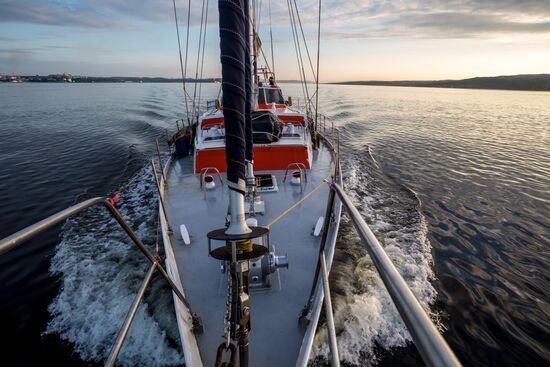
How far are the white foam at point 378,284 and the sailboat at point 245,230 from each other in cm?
121

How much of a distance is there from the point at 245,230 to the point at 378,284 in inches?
199

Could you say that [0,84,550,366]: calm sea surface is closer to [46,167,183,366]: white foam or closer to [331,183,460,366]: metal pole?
[46,167,183,366]: white foam

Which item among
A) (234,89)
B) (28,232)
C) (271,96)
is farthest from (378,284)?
(271,96)

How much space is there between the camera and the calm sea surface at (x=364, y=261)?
5352mm

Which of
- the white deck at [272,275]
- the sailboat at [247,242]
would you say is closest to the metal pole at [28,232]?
the sailboat at [247,242]

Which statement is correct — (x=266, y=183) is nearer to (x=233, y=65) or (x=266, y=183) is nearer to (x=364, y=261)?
(x=364, y=261)

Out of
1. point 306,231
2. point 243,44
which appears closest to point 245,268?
point 243,44

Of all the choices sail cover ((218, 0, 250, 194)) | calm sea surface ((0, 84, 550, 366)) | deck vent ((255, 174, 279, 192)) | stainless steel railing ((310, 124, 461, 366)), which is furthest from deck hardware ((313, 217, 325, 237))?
stainless steel railing ((310, 124, 461, 366))

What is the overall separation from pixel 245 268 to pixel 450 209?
1081 cm

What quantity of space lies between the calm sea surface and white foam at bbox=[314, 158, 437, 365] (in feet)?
0.09

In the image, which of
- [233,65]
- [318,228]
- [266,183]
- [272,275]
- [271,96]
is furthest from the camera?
[271,96]

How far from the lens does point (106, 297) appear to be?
611 centimetres

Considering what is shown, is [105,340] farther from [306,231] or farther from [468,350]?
[468,350]

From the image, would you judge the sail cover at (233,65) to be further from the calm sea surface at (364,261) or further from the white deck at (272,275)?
the calm sea surface at (364,261)
